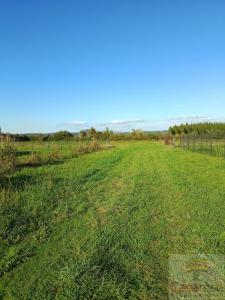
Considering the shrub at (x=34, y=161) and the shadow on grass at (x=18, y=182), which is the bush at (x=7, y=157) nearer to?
the shadow on grass at (x=18, y=182)

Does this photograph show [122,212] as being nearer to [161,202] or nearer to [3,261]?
[161,202]

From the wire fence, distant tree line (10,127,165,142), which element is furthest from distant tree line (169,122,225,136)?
the wire fence

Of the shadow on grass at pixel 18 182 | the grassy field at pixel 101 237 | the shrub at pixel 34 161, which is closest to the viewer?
the grassy field at pixel 101 237

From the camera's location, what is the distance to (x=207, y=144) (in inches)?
1299

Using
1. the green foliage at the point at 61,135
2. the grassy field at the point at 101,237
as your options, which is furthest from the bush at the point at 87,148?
the green foliage at the point at 61,135

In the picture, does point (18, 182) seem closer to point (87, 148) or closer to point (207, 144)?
point (207, 144)

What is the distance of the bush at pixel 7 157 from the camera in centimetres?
1588

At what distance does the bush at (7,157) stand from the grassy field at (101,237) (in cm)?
501

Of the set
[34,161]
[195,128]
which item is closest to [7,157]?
[34,161]

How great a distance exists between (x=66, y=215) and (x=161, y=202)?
8.15 feet

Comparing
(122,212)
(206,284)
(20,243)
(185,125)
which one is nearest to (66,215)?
(122,212)

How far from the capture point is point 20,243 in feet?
19.5

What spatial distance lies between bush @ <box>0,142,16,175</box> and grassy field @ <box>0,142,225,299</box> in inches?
197

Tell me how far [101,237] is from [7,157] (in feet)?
36.6
